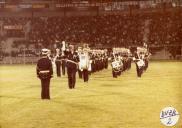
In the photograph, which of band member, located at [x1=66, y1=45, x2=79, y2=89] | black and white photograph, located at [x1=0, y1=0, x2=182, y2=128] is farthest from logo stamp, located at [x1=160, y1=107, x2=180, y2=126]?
band member, located at [x1=66, y1=45, x2=79, y2=89]

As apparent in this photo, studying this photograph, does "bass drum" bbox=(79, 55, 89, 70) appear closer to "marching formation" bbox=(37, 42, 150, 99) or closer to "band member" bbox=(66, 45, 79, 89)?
"marching formation" bbox=(37, 42, 150, 99)

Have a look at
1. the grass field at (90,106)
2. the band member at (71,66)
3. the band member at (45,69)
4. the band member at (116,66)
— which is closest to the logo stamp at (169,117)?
the grass field at (90,106)

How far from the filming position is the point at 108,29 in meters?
50.8

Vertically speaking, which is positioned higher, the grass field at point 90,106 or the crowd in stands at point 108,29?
the crowd in stands at point 108,29

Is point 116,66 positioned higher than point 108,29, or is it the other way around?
point 108,29

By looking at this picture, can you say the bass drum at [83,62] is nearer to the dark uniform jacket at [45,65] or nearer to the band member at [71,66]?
the band member at [71,66]

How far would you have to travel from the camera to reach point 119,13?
51.7 meters

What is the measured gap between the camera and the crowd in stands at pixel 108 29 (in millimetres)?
48000

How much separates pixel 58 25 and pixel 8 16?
19.0ft

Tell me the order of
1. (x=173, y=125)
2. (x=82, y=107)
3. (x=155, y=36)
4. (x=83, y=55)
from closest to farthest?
(x=173, y=125)
(x=82, y=107)
(x=83, y=55)
(x=155, y=36)

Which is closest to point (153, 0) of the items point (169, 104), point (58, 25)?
point (58, 25)

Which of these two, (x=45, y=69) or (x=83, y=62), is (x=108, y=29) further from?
(x=45, y=69)

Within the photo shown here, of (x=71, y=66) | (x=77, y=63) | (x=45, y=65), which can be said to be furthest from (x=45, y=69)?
(x=77, y=63)

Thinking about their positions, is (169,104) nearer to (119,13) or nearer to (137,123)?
(137,123)
